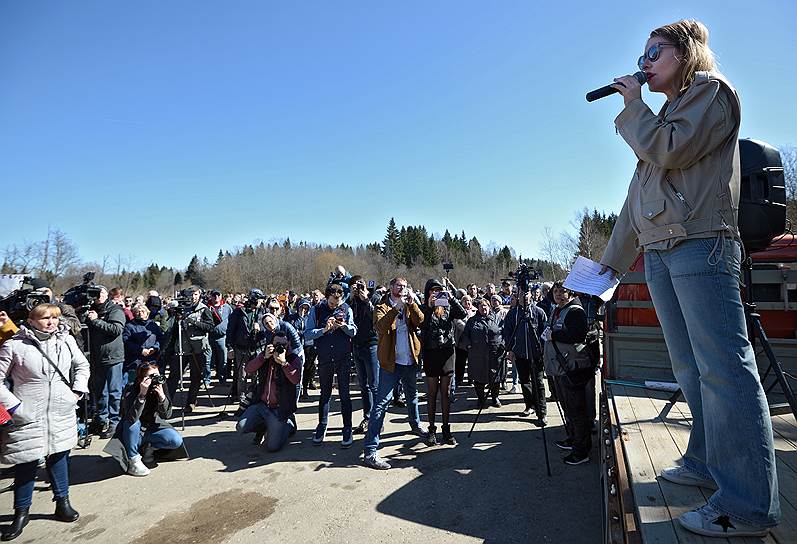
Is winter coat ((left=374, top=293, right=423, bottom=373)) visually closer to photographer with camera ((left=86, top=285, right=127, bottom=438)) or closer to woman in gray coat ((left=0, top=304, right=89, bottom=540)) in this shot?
woman in gray coat ((left=0, top=304, right=89, bottom=540))

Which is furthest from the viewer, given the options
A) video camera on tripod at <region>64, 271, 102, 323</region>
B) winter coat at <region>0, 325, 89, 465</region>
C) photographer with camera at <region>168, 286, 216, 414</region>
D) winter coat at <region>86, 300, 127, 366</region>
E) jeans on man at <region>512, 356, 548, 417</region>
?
photographer with camera at <region>168, 286, 216, 414</region>

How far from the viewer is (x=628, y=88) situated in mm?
1891

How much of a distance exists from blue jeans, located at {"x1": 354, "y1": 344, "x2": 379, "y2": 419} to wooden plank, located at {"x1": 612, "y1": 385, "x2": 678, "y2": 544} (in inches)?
150

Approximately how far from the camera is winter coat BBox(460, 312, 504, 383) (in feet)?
24.4

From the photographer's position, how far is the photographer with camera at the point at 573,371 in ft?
16.7

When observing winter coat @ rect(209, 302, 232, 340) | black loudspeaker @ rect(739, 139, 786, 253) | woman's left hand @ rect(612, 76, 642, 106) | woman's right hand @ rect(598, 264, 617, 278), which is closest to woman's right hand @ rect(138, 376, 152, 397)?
winter coat @ rect(209, 302, 232, 340)

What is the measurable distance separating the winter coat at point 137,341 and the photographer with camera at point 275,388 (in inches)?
79.2

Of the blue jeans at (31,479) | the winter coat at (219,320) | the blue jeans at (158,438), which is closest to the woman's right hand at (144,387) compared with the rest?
the blue jeans at (158,438)

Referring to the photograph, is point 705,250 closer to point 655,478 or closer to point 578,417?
point 655,478

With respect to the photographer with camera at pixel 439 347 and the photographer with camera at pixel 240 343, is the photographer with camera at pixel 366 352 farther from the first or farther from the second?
the photographer with camera at pixel 240 343

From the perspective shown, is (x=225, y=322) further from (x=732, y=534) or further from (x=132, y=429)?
(x=732, y=534)

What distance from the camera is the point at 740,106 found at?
1.72m

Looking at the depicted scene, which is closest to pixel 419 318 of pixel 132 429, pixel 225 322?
pixel 132 429

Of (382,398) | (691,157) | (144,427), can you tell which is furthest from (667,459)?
(144,427)
